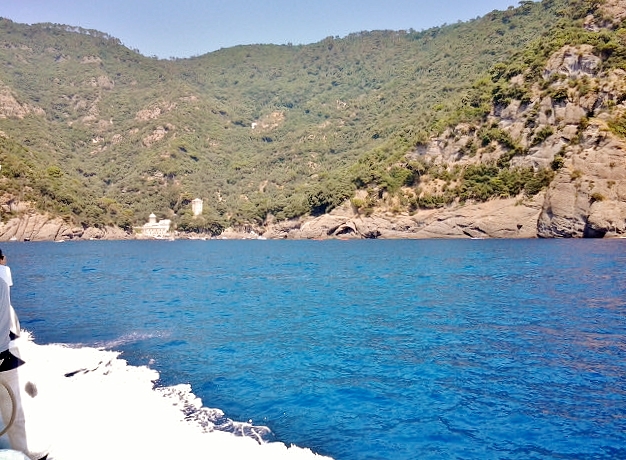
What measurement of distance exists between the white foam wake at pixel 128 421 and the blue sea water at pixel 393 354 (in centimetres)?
84

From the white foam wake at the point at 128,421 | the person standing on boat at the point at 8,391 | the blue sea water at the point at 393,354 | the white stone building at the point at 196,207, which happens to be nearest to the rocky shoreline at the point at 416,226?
the white stone building at the point at 196,207

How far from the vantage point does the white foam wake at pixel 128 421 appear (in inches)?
308

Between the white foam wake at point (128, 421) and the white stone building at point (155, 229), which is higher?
the white foam wake at point (128, 421)

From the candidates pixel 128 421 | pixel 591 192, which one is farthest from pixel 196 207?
pixel 128 421

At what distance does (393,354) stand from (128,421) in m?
8.61

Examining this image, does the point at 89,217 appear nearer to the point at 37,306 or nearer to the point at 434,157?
the point at 434,157

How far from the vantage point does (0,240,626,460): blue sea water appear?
9.34m

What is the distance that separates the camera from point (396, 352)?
15.2 metres

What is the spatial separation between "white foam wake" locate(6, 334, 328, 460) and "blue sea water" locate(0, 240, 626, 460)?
840mm

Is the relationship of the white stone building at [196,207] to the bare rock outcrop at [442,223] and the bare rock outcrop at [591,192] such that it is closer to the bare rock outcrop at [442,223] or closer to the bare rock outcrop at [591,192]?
the bare rock outcrop at [442,223]

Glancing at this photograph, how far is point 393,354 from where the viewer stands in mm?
15000

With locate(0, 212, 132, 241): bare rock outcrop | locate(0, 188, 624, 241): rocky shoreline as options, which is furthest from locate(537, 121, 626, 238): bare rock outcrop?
locate(0, 212, 132, 241): bare rock outcrop

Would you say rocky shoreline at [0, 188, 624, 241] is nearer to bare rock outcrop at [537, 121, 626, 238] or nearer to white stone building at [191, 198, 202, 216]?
bare rock outcrop at [537, 121, 626, 238]

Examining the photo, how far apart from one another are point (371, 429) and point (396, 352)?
5.84m
